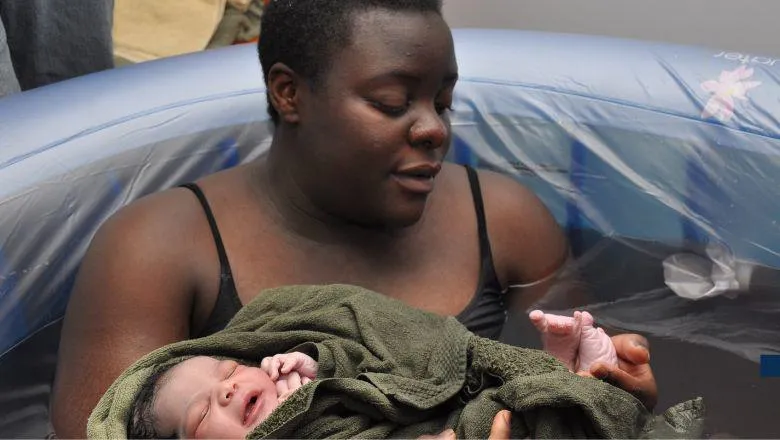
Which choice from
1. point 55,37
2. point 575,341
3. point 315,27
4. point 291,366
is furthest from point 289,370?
point 55,37

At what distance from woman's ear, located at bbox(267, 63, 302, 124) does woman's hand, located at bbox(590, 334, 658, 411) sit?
0.58 m

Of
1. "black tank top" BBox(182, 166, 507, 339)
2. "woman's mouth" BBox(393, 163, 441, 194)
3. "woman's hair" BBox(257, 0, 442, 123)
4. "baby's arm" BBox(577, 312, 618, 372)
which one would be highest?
"woman's hair" BBox(257, 0, 442, 123)

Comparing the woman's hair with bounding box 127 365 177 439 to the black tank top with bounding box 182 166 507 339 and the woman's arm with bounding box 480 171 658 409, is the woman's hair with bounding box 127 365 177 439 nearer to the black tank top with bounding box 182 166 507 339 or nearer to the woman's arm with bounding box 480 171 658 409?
the black tank top with bounding box 182 166 507 339

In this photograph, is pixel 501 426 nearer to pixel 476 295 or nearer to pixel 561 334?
pixel 561 334

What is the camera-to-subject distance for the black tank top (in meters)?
1.53

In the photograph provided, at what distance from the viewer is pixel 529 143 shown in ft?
6.92

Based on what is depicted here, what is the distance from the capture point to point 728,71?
78.9 inches

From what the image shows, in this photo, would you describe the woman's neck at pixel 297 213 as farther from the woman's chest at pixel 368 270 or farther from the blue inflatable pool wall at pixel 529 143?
the blue inflatable pool wall at pixel 529 143

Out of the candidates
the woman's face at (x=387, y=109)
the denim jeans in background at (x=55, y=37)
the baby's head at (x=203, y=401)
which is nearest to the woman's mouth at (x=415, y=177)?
the woman's face at (x=387, y=109)

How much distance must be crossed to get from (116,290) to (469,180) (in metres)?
0.64

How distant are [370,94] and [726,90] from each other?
0.83 metres

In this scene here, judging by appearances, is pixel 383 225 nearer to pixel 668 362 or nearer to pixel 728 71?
pixel 668 362

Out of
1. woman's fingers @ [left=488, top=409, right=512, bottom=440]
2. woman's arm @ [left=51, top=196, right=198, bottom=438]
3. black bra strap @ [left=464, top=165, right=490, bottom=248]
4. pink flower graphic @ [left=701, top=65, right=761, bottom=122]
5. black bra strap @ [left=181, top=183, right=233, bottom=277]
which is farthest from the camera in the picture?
pink flower graphic @ [left=701, top=65, right=761, bottom=122]

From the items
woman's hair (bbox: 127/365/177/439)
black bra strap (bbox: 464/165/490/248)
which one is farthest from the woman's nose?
woman's hair (bbox: 127/365/177/439)
